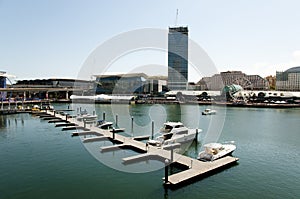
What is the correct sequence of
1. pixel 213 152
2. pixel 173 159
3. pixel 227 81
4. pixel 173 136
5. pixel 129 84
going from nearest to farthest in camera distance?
pixel 173 159 < pixel 213 152 < pixel 173 136 < pixel 129 84 < pixel 227 81

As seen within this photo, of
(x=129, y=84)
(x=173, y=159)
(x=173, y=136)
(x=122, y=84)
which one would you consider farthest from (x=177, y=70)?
(x=173, y=159)

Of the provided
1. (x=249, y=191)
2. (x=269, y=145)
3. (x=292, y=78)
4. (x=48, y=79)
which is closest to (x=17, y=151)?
(x=249, y=191)

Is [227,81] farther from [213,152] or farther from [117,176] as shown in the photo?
[117,176]

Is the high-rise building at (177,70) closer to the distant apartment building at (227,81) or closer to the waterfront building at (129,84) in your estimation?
the waterfront building at (129,84)

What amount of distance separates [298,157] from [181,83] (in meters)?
130

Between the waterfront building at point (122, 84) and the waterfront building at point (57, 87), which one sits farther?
the waterfront building at point (122, 84)

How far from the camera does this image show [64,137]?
29.9 m

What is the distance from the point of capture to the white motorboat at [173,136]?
2402cm

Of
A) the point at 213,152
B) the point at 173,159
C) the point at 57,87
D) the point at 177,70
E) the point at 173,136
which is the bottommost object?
the point at 173,159

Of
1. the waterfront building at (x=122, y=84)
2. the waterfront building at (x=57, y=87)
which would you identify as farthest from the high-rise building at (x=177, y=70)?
the waterfront building at (x=57, y=87)

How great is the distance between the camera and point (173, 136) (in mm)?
25750

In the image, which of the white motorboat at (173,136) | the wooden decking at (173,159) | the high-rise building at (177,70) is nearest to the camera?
the wooden decking at (173,159)

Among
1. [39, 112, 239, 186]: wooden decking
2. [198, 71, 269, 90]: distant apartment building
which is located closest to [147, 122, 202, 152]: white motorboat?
[39, 112, 239, 186]: wooden decking

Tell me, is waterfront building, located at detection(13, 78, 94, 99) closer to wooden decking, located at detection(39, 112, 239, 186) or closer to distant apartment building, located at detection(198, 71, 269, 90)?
distant apartment building, located at detection(198, 71, 269, 90)
